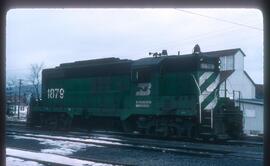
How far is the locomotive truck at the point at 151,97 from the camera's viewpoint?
50.4 feet

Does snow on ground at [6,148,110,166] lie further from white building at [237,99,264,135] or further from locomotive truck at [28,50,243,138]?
white building at [237,99,264,135]

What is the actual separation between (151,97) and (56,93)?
22.0 feet

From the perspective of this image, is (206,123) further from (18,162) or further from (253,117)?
(253,117)

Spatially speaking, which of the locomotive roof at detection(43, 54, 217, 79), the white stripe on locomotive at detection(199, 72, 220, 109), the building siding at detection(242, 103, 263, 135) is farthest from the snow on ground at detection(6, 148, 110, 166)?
the building siding at detection(242, 103, 263, 135)

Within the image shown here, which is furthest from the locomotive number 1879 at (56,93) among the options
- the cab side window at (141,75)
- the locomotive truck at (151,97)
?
the cab side window at (141,75)

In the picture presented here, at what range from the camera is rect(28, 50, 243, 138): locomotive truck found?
1536 cm

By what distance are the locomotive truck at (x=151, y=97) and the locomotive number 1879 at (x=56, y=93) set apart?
6 cm

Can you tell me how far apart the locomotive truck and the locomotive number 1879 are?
0.06 metres

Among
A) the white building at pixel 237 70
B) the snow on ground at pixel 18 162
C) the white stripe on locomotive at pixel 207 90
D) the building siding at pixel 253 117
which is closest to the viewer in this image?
the snow on ground at pixel 18 162

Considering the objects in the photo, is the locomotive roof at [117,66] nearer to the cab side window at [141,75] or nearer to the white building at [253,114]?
the cab side window at [141,75]

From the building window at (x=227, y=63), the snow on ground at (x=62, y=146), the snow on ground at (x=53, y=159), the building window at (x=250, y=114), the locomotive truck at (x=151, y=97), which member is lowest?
the snow on ground at (x=62, y=146)

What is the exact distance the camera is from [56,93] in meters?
21.0

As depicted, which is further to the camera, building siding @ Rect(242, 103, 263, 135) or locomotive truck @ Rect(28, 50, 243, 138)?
building siding @ Rect(242, 103, 263, 135)

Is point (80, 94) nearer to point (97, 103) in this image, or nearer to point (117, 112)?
point (97, 103)
